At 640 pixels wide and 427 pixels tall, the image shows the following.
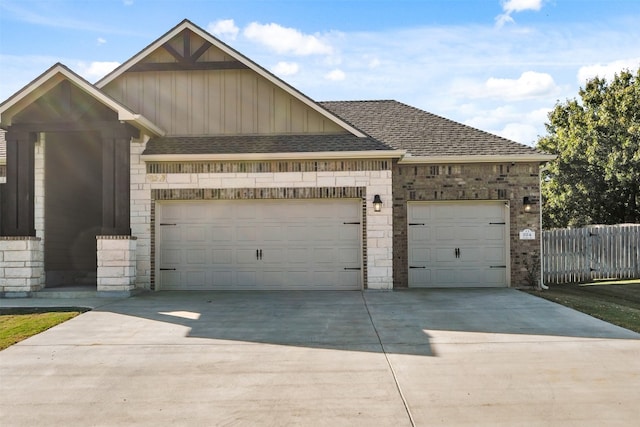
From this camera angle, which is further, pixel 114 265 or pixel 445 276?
pixel 445 276

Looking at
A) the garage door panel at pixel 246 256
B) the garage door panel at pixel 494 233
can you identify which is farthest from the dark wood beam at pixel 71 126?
the garage door panel at pixel 494 233

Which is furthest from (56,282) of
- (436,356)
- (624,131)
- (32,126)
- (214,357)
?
(624,131)

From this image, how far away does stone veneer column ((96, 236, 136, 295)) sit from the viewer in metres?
11.7

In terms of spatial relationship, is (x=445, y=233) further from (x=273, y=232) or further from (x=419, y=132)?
(x=273, y=232)

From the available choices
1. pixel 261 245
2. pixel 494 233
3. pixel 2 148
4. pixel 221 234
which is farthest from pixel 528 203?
pixel 2 148

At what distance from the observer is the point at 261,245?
510 inches

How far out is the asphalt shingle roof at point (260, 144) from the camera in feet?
41.6

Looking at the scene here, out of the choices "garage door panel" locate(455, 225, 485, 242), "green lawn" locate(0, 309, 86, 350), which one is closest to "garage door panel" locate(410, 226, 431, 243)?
"garage door panel" locate(455, 225, 485, 242)

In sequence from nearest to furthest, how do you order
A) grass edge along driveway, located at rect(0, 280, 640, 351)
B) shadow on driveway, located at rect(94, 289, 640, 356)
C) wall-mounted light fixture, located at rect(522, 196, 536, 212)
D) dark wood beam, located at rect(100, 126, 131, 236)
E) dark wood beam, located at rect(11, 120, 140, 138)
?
shadow on driveway, located at rect(94, 289, 640, 356) < grass edge along driveway, located at rect(0, 280, 640, 351) < dark wood beam, located at rect(100, 126, 131, 236) < dark wood beam, located at rect(11, 120, 140, 138) < wall-mounted light fixture, located at rect(522, 196, 536, 212)

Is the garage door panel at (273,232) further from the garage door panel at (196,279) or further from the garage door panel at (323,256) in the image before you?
the garage door panel at (196,279)

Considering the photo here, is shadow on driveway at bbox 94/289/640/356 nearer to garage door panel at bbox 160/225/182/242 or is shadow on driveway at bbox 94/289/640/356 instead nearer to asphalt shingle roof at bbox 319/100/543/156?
garage door panel at bbox 160/225/182/242

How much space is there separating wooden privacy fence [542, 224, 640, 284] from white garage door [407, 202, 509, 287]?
2.26 m

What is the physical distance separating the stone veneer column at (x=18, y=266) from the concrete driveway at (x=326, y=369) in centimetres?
321

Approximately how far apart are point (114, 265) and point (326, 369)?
7484 millimetres
